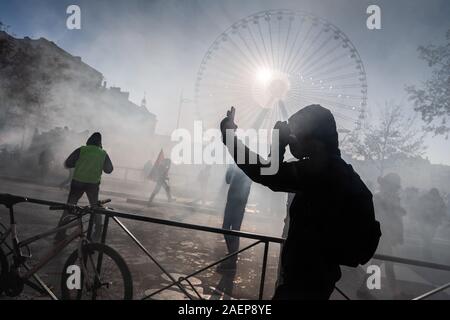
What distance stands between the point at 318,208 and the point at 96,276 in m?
2.40

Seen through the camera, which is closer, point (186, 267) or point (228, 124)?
point (228, 124)

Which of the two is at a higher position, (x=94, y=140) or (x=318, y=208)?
(x=94, y=140)

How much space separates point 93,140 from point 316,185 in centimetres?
516

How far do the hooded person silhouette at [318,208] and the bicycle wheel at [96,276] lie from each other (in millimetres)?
1762

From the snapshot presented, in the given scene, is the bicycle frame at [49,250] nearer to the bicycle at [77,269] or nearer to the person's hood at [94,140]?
the bicycle at [77,269]

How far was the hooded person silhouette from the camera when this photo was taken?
5.27ft

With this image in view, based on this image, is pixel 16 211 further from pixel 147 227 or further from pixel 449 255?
pixel 449 255

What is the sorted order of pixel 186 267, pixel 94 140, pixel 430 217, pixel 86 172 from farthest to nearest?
pixel 430 217 < pixel 94 140 < pixel 86 172 < pixel 186 267

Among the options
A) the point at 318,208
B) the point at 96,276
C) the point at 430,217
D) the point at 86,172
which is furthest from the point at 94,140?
the point at 430,217

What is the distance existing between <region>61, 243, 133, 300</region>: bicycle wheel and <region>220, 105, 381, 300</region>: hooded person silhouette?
5.78 ft

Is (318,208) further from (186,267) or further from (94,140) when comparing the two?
(94,140)

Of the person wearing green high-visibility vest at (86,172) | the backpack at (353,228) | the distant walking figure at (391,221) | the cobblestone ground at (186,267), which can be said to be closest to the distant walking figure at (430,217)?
the cobblestone ground at (186,267)

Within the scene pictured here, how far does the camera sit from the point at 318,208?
167cm
